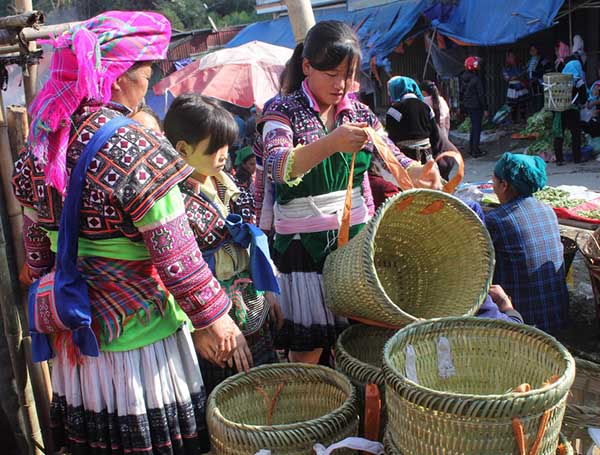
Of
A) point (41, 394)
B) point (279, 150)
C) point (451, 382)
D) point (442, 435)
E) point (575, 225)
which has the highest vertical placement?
point (279, 150)

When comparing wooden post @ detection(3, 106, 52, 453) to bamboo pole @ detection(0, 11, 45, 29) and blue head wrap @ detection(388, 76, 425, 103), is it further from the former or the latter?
blue head wrap @ detection(388, 76, 425, 103)

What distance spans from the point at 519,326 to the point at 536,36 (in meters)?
11.7

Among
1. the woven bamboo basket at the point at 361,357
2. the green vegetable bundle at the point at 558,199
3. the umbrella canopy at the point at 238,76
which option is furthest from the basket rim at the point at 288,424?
the umbrella canopy at the point at 238,76

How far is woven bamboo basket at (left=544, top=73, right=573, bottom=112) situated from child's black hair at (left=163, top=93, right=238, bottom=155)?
7952 millimetres

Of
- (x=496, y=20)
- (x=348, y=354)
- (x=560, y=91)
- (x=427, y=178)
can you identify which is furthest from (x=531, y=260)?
(x=496, y=20)

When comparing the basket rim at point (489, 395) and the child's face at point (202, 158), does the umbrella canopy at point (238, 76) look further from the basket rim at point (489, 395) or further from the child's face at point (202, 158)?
the basket rim at point (489, 395)

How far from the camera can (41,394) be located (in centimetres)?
269

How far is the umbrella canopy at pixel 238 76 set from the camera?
29.2ft

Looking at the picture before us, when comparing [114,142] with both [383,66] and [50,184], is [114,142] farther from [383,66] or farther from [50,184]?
[383,66]

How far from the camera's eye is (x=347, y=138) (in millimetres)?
2123

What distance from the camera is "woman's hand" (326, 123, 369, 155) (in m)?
2.12

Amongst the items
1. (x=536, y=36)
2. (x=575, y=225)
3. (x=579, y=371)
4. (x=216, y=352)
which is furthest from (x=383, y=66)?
(x=216, y=352)

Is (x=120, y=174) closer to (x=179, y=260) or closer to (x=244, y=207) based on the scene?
(x=179, y=260)

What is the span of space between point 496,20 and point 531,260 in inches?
347
